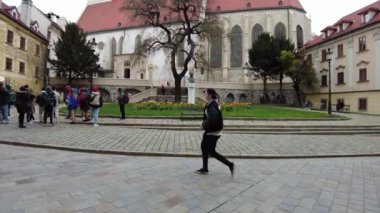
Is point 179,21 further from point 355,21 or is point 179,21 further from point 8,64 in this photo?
point 355,21

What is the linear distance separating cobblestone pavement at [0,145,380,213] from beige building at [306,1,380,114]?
2837 centimetres

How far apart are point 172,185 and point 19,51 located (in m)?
34.1

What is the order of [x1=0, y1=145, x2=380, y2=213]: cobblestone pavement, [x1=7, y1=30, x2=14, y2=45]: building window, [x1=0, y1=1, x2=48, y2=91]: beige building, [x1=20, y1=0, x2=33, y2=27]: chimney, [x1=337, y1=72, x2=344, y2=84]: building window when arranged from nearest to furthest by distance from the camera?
[x1=0, y1=145, x2=380, y2=213]: cobblestone pavement
[x1=0, y1=1, x2=48, y2=91]: beige building
[x1=7, y1=30, x2=14, y2=45]: building window
[x1=337, y1=72, x2=344, y2=84]: building window
[x1=20, y1=0, x2=33, y2=27]: chimney

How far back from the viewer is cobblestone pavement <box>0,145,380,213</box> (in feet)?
13.6

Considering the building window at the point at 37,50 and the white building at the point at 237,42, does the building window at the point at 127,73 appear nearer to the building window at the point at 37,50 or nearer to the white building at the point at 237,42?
the white building at the point at 237,42

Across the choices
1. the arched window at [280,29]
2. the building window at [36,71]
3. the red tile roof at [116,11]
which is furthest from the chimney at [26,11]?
the arched window at [280,29]

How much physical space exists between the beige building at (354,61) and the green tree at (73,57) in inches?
1313

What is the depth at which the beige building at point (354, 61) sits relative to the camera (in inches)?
1207

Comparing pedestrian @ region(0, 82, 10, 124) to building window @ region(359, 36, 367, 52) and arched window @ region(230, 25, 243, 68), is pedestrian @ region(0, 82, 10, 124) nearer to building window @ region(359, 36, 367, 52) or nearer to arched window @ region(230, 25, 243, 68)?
building window @ region(359, 36, 367, 52)

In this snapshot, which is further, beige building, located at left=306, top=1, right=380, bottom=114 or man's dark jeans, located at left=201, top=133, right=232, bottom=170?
beige building, located at left=306, top=1, right=380, bottom=114

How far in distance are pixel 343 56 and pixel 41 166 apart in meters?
37.3

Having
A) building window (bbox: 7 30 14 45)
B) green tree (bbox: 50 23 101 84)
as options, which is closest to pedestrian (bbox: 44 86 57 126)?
building window (bbox: 7 30 14 45)

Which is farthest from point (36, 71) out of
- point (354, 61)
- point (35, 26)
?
point (354, 61)

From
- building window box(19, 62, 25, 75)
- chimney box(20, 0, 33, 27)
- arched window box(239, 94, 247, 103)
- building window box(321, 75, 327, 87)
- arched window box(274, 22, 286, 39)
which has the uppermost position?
arched window box(274, 22, 286, 39)
